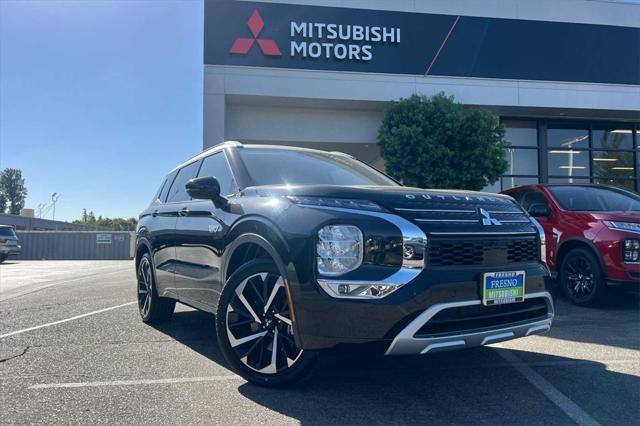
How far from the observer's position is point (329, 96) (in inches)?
664

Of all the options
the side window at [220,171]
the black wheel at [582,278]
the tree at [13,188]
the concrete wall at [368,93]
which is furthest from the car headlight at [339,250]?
the tree at [13,188]

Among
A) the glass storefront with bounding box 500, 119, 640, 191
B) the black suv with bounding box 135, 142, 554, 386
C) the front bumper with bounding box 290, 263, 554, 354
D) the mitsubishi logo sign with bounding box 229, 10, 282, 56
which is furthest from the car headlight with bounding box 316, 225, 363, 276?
the glass storefront with bounding box 500, 119, 640, 191

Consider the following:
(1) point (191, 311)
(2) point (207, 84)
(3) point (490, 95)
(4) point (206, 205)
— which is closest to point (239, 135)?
(2) point (207, 84)

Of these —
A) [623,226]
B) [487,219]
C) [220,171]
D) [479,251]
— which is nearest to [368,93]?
[623,226]

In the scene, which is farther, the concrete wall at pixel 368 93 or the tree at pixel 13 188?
the tree at pixel 13 188

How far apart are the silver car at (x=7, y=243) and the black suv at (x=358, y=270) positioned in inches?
841

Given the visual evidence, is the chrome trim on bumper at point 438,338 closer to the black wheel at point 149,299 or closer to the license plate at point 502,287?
the license plate at point 502,287

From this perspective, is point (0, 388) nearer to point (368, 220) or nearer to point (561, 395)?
point (368, 220)

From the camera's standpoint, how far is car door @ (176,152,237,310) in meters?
3.84

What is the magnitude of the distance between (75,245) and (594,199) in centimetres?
2842

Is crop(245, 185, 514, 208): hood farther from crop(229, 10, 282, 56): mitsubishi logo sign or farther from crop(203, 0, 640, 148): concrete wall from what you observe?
crop(229, 10, 282, 56): mitsubishi logo sign

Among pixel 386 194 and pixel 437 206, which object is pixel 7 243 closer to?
pixel 386 194

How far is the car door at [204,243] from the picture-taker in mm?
3836

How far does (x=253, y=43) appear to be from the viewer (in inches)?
647
